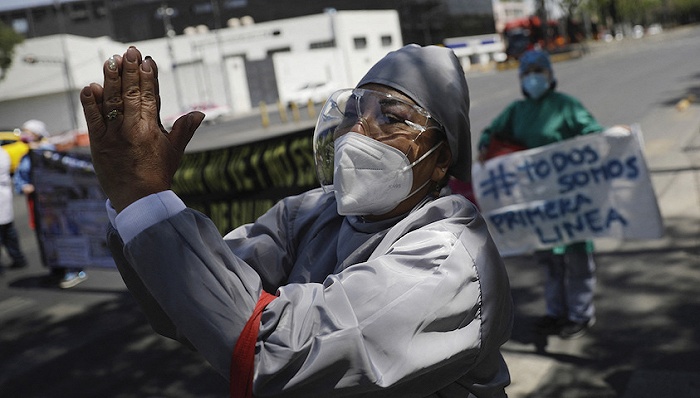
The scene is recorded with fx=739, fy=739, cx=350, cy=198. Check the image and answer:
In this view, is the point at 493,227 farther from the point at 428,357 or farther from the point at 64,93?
the point at 64,93

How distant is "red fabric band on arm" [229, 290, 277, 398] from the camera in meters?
1.14

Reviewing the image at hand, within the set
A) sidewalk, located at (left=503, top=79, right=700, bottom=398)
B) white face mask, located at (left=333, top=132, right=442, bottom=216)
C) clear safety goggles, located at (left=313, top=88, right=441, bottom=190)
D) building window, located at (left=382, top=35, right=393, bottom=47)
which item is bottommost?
sidewalk, located at (left=503, top=79, right=700, bottom=398)

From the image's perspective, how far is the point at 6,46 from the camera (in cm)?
4819

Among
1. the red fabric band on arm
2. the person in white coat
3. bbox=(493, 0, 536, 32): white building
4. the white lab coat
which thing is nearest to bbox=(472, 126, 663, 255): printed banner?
the white lab coat

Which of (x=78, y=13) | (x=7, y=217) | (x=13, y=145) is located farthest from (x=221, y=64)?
(x=7, y=217)

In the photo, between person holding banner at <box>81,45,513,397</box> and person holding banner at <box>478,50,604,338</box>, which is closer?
person holding banner at <box>81,45,513,397</box>

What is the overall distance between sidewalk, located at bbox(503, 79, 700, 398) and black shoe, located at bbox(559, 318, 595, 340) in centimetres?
4

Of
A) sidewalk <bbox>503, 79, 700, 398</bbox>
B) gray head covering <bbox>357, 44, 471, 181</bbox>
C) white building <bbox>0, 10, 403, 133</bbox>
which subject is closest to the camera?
gray head covering <bbox>357, 44, 471, 181</bbox>

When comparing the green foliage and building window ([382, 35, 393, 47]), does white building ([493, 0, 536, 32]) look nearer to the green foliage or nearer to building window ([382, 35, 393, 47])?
the green foliage

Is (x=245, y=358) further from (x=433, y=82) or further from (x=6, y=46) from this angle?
(x=6, y=46)

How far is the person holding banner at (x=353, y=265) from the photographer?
3.75ft

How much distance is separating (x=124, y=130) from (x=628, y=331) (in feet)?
14.4

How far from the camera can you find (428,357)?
4.12 ft

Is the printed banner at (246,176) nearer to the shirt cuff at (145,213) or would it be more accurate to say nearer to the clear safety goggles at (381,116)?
the clear safety goggles at (381,116)
